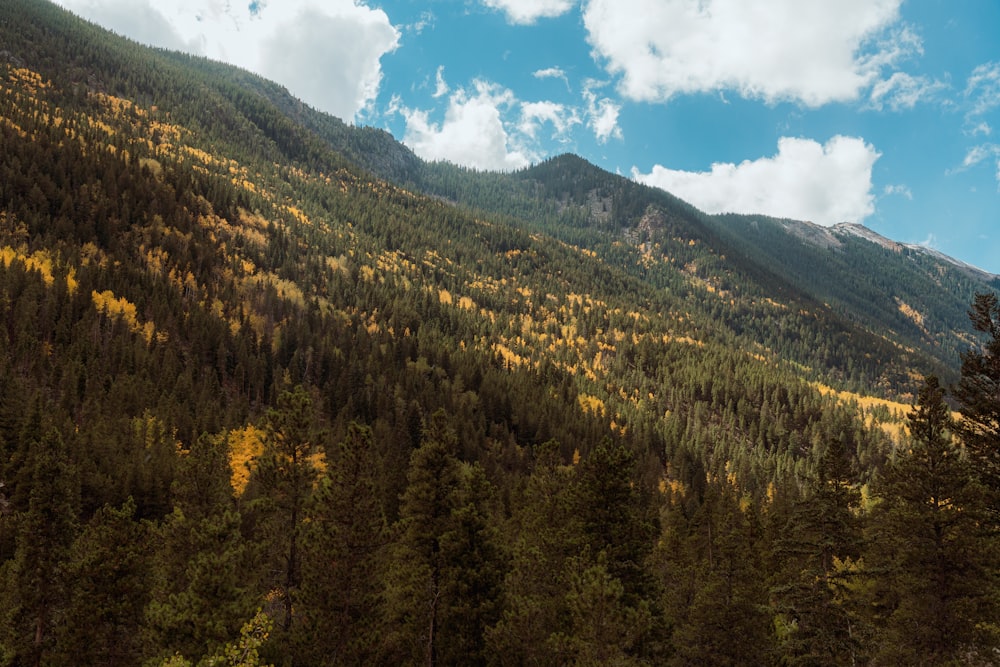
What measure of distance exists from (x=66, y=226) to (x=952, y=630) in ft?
513

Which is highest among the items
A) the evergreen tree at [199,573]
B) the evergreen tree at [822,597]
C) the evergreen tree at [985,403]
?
the evergreen tree at [985,403]

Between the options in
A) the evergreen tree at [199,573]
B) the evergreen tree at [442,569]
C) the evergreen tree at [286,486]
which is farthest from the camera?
the evergreen tree at [286,486]

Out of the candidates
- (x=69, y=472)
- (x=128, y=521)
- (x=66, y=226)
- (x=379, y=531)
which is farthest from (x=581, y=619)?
(x=66, y=226)

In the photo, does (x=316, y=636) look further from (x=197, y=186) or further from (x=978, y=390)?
(x=197, y=186)

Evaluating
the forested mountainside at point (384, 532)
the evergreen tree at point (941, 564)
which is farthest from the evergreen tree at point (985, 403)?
the evergreen tree at point (941, 564)

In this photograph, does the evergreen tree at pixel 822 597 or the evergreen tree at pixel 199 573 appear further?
the evergreen tree at pixel 822 597

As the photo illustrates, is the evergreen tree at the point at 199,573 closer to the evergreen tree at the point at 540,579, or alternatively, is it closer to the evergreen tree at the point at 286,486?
the evergreen tree at the point at 286,486

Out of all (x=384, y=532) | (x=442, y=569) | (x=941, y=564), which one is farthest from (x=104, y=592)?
(x=941, y=564)

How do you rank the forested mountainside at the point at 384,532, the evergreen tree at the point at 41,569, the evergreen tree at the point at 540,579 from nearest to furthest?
the forested mountainside at the point at 384,532 → the evergreen tree at the point at 540,579 → the evergreen tree at the point at 41,569

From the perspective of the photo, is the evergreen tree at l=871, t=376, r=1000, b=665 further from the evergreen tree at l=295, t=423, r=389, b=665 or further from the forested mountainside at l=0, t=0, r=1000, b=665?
the evergreen tree at l=295, t=423, r=389, b=665

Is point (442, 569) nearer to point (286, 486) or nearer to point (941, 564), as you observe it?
point (286, 486)

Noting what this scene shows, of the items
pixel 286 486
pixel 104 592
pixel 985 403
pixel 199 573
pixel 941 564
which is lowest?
pixel 104 592

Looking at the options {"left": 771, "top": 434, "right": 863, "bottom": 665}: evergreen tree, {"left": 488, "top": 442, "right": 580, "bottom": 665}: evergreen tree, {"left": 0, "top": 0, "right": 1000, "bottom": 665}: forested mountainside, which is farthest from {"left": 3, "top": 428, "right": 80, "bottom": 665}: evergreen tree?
{"left": 771, "top": 434, "right": 863, "bottom": 665}: evergreen tree

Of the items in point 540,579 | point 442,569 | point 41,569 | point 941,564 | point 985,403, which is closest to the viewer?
point 985,403
